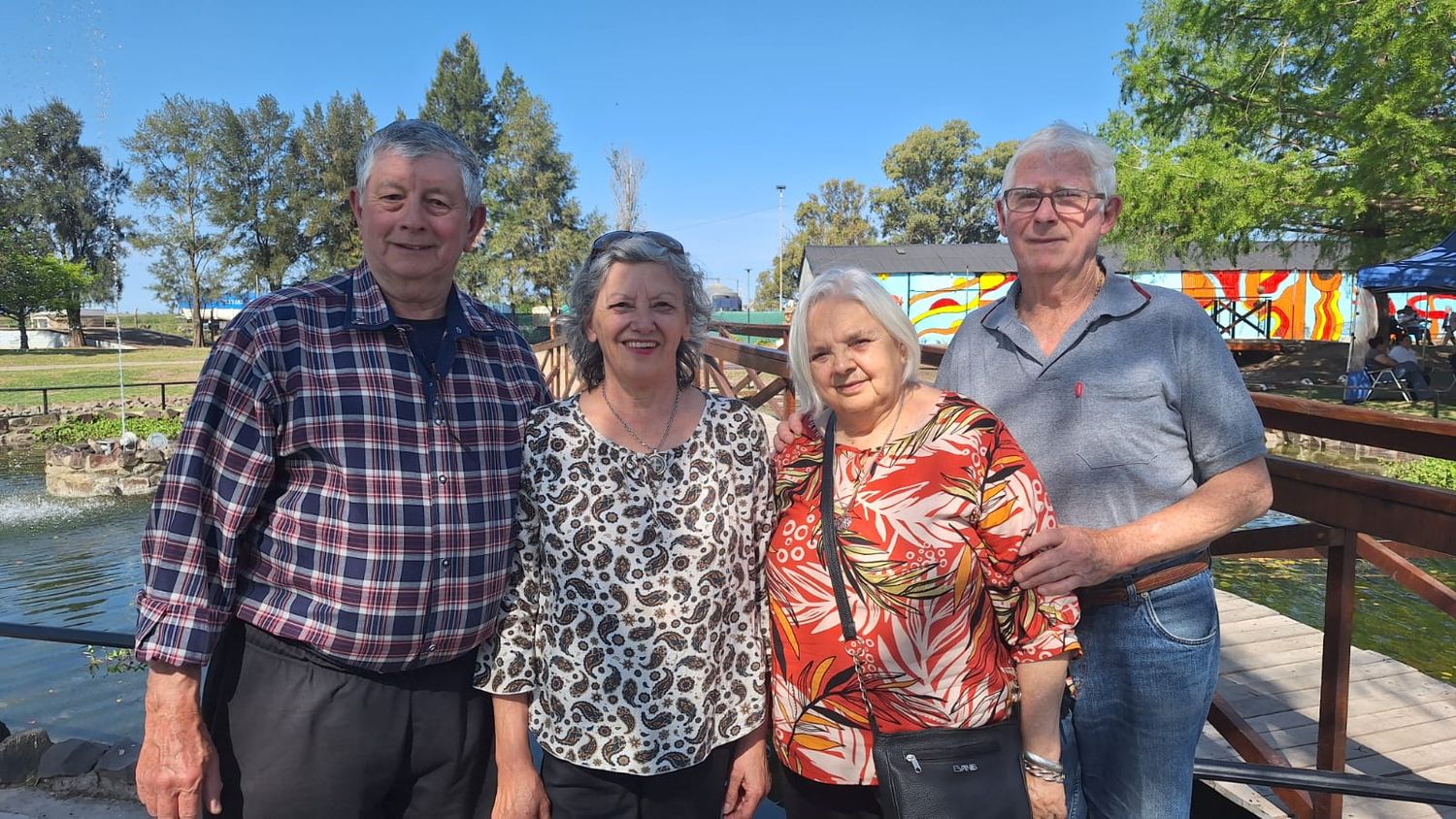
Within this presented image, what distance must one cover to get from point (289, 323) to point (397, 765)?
2.70ft

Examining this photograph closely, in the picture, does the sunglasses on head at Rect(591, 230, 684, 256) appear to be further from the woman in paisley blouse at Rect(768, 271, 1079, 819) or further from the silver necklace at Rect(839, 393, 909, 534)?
the silver necklace at Rect(839, 393, 909, 534)

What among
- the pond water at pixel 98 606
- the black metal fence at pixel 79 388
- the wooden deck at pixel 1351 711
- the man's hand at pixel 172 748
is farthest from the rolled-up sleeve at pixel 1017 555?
the black metal fence at pixel 79 388

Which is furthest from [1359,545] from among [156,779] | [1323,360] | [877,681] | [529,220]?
[529,220]

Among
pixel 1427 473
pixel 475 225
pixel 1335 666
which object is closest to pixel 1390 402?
pixel 1427 473

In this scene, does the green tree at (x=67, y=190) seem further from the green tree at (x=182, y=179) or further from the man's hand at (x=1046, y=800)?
the man's hand at (x=1046, y=800)

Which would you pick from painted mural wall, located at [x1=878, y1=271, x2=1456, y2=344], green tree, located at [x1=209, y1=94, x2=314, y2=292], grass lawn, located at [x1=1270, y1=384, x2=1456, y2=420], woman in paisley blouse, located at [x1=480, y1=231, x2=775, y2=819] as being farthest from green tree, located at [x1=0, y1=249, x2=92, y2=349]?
woman in paisley blouse, located at [x1=480, y1=231, x2=775, y2=819]

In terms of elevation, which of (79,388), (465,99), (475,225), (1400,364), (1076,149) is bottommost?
(79,388)

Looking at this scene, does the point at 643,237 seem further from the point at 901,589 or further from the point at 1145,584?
the point at 1145,584

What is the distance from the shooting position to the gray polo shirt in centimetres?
148

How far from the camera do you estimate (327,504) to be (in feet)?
4.96

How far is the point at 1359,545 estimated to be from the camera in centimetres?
225

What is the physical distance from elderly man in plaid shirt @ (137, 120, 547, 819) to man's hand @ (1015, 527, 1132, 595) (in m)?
0.93

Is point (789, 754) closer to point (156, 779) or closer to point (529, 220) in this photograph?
point (156, 779)

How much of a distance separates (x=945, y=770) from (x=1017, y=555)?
1.16ft
